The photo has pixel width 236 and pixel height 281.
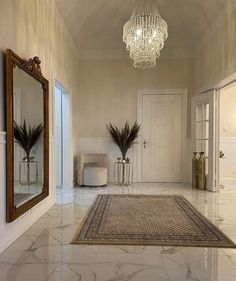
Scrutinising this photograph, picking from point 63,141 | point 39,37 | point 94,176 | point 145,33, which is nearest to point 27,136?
point 39,37

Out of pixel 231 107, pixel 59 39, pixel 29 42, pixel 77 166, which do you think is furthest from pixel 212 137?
pixel 29 42

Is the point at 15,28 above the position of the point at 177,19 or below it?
below

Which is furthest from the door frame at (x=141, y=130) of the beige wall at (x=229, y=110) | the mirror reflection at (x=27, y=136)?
the mirror reflection at (x=27, y=136)

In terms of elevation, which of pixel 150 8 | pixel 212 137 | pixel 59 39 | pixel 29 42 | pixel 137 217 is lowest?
pixel 137 217

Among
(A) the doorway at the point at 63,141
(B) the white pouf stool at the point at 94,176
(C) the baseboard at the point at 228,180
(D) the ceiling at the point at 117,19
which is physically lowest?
(C) the baseboard at the point at 228,180

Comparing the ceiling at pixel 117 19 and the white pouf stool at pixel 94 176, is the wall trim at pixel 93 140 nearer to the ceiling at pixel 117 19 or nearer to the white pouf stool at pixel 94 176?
the white pouf stool at pixel 94 176

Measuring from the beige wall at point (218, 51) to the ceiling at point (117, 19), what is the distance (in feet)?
0.52

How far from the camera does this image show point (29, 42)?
10.2 ft

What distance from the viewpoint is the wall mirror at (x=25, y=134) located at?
2.53 meters

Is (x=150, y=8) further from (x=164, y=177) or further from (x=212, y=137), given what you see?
(x=164, y=177)

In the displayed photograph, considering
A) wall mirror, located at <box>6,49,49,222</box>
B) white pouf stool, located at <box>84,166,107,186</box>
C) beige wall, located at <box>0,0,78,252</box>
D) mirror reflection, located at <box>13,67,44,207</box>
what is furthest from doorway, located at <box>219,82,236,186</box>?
mirror reflection, located at <box>13,67,44,207</box>

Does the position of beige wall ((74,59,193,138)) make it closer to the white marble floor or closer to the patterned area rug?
the patterned area rug

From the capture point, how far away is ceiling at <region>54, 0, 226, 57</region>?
14.9 feet

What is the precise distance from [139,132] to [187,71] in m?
1.62
